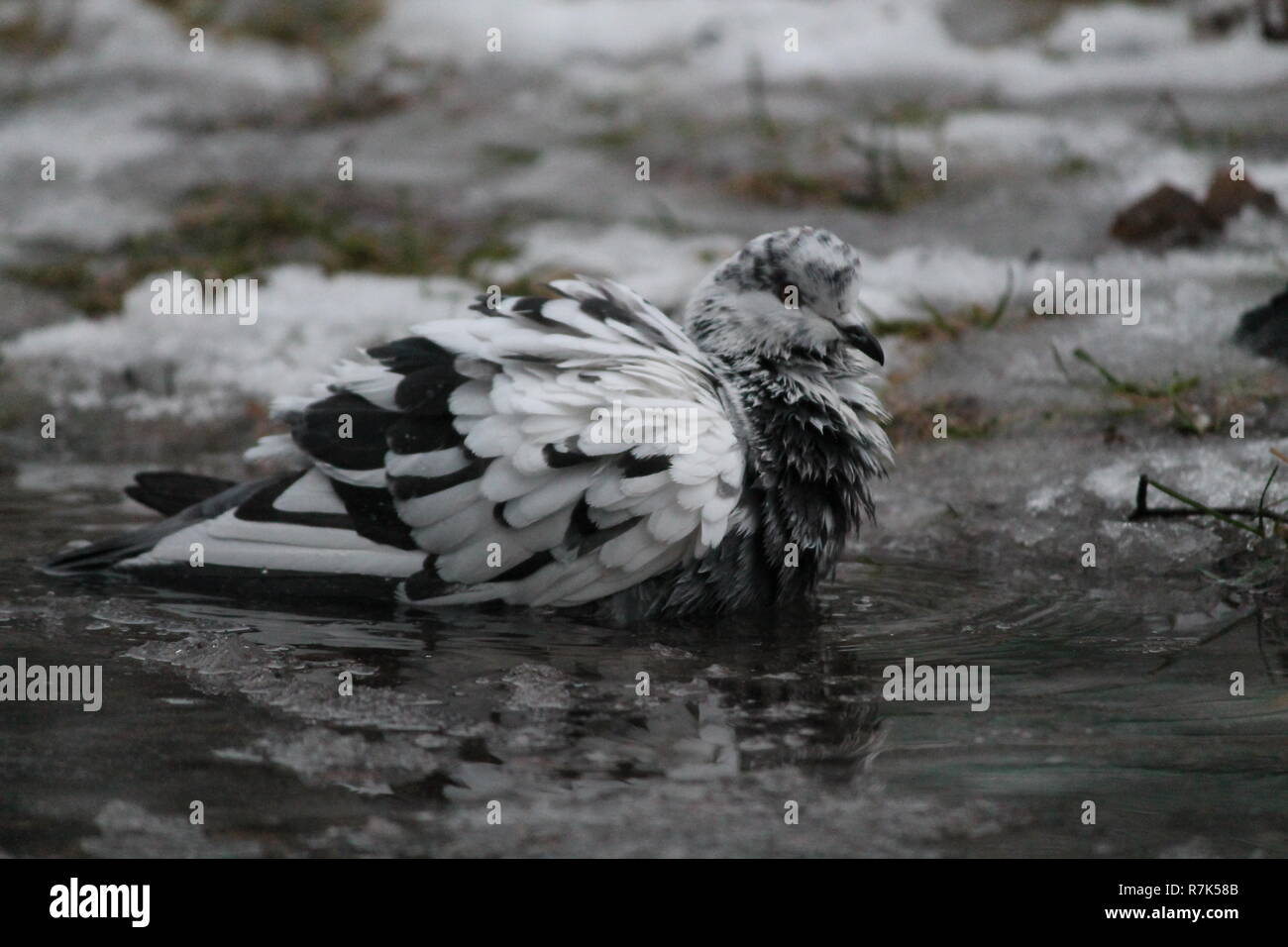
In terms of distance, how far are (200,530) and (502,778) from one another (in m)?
1.52

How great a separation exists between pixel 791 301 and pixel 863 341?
0.21 metres

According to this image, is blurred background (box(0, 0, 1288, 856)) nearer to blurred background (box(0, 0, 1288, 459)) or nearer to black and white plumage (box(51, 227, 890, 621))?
blurred background (box(0, 0, 1288, 459))

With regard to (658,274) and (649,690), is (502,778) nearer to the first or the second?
(649,690)

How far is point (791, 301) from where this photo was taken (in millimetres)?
4305

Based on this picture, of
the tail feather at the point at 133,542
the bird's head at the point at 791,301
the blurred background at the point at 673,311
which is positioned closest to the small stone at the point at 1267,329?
the blurred background at the point at 673,311

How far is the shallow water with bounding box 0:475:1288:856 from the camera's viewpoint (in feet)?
8.84

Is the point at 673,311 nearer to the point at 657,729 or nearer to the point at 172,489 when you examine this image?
the point at 172,489

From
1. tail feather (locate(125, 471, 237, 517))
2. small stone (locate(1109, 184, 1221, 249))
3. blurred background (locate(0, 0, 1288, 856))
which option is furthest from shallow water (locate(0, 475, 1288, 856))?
small stone (locate(1109, 184, 1221, 249))

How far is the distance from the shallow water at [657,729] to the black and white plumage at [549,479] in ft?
0.34

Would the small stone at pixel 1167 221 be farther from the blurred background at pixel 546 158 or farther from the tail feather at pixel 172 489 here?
the tail feather at pixel 172 489

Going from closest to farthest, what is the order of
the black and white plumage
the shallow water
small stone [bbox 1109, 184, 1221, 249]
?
1. the shallow water
2. the black and white plumage
3. small stone [bbox 1109, 184, 1221, 249]

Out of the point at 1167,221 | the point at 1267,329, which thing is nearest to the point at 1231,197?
the point at 1167,221
